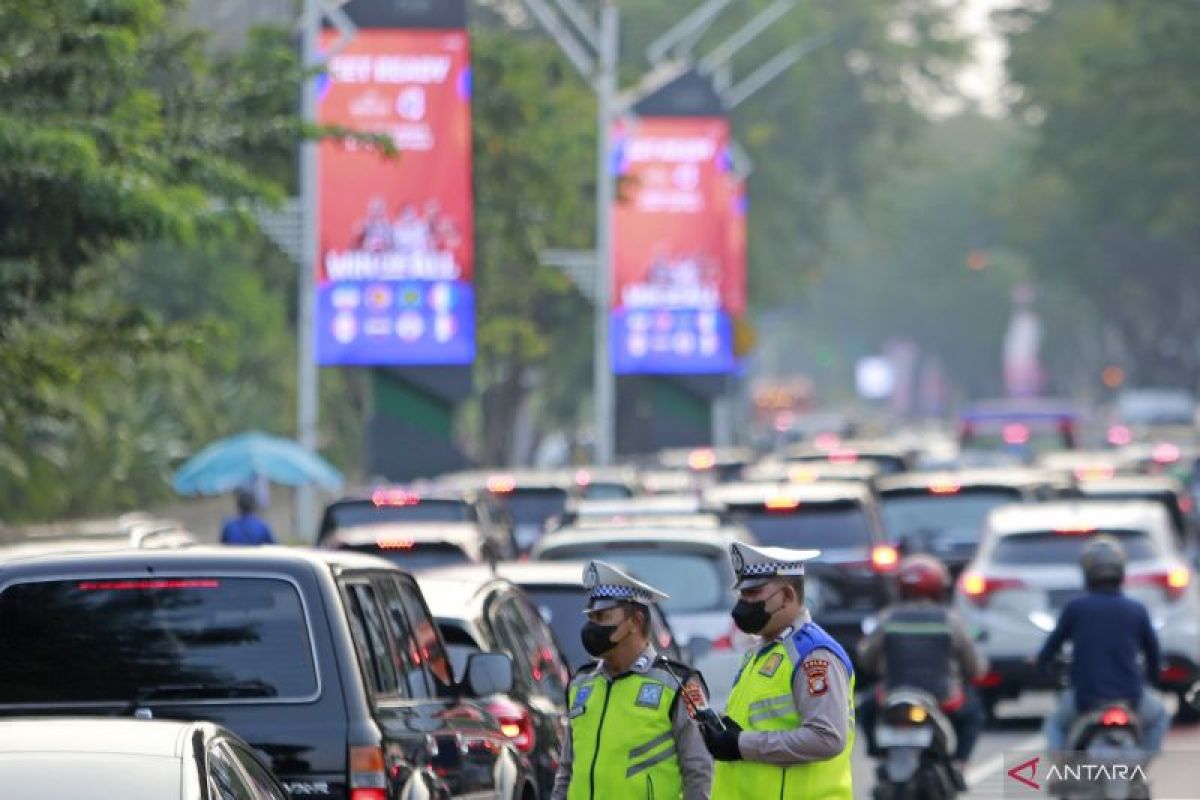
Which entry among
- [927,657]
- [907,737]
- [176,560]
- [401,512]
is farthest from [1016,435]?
[176,560]

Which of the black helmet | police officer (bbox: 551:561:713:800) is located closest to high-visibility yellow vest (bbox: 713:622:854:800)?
police officer (bbox: 551:561:713:800)

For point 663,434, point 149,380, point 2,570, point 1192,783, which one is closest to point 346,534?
point 1192,783

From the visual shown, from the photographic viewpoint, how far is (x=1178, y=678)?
21.1 meters

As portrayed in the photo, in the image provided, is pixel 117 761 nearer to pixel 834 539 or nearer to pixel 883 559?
pixel 883 559

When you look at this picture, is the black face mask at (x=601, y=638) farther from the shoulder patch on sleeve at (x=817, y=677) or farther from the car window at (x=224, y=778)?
the car window at (x=224, y=778)

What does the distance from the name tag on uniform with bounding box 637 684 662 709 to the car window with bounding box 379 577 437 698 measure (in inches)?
67.9

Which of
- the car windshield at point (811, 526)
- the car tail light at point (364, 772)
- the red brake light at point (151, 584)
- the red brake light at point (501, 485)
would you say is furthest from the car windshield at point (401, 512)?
the car tail light at point (364, 772)

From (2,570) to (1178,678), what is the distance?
13.1m

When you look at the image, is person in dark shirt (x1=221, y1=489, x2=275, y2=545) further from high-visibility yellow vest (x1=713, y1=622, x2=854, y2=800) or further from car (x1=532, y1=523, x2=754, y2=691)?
high-visibility yellow vest (x1=713, y1=622, x2=854, y2=800)

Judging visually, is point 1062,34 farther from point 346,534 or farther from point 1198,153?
point 346,534

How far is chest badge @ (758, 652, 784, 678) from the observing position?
8.33 meters

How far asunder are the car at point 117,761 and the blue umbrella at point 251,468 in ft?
76.4

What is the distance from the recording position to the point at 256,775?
7.98m

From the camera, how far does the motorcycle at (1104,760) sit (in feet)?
38.1
